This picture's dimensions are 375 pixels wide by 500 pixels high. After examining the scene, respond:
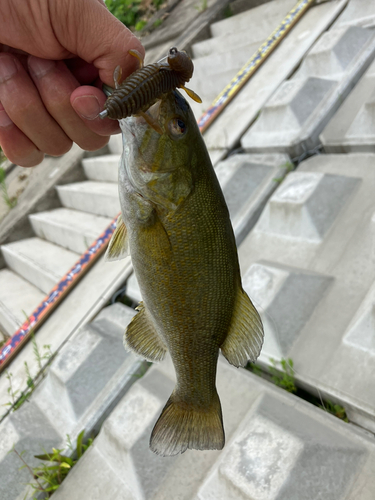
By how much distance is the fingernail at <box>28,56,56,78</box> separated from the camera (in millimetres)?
1471

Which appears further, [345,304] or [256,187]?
[256,187]

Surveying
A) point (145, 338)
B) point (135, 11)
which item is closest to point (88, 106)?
point (145, 338)

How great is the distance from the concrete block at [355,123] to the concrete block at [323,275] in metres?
0.11

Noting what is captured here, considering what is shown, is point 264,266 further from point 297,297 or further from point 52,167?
point 52,167

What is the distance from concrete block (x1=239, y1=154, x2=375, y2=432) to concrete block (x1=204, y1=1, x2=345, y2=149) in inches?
42.3

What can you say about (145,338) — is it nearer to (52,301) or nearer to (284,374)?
(284,374)

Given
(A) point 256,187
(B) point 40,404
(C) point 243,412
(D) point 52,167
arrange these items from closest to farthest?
(C) point 243,412
(B) point 40,404
(A) point 256,187
(D) point 52,167

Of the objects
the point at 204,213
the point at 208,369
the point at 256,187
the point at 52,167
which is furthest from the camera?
the point at 52,167

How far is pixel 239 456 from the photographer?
6.22ft

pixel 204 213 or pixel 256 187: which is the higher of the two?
pixel 256 187

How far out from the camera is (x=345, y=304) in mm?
2234

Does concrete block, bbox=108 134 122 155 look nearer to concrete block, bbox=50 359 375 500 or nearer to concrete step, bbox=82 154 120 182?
concrete step, bbox=82 154 120 182

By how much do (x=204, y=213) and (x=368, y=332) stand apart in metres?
1.28

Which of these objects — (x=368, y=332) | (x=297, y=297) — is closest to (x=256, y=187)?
(x=297, y=297)
